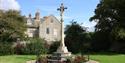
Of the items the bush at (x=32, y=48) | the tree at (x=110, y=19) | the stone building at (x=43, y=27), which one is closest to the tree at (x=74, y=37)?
the tree at (x=110, y=19)

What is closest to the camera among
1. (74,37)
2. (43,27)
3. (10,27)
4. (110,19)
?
(110,19)

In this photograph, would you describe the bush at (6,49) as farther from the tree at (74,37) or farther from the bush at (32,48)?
the tree at (74,37)

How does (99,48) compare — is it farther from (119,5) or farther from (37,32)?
(37,32)

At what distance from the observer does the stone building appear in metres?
78.9

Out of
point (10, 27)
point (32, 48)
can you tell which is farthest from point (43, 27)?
point (32, 48)

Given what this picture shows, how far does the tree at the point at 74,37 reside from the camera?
2412 inches

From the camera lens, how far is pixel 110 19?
2276 inches

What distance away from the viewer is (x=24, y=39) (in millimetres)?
60188

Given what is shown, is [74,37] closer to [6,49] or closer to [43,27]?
[6,49]

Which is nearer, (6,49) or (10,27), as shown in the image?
(6,49)

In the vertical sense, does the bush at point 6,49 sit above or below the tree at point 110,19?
below

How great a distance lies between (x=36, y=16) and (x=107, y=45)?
80.7ft

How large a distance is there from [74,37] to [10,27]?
1296cm

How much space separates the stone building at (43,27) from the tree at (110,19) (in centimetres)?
2039
